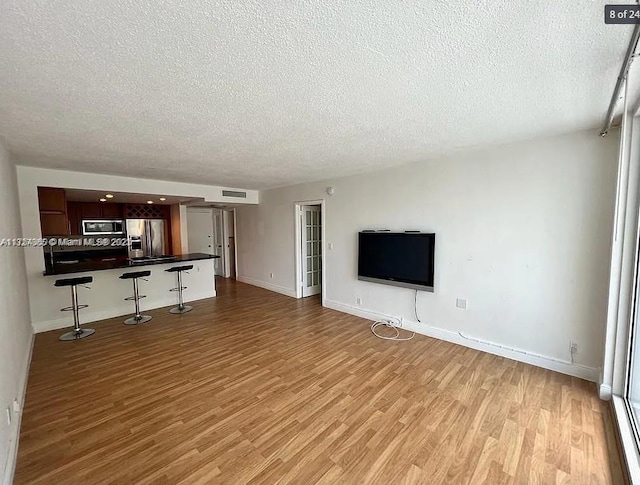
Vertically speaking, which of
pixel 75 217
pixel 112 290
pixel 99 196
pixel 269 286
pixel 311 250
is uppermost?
pixel 99 196

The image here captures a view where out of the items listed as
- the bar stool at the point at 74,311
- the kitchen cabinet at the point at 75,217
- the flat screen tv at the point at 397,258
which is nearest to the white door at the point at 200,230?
the kitchen cabinet at the point at 75,217

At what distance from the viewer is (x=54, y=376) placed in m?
2.87

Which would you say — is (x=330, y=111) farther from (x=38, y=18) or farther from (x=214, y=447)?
(x=214, y=447)

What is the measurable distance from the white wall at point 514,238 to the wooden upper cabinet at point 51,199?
4.52m

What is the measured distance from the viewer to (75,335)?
12.8 feet

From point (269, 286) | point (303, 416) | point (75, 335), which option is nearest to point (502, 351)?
point (303, 416)

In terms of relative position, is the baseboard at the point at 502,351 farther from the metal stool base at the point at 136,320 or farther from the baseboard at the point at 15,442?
the baseboard at the point at 15,442

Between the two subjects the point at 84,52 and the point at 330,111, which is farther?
the point at 330,111

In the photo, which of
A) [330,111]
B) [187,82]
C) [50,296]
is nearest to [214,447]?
[187,82]

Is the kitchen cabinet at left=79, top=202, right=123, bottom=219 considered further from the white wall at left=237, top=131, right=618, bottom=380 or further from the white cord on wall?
the white cord on wall

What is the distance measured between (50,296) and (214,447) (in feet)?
13.3

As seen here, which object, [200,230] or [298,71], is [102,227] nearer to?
[200,230]

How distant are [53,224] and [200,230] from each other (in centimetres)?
406

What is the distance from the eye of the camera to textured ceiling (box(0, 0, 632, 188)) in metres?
1.11
